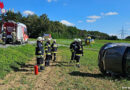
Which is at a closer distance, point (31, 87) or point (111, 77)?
point (31, 87)

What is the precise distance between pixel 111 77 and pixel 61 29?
275ft

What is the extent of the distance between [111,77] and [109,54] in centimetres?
107

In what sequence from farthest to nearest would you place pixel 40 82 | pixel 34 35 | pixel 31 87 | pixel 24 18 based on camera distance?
pixel 24 18 → pixel 34 35 → pixel 40 82 → pixel 31 87

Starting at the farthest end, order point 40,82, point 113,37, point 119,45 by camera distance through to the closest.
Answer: point 113,37, point 119,45, point 40,82

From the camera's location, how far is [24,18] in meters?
74.6

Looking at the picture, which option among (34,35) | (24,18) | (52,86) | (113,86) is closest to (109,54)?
(113,86)

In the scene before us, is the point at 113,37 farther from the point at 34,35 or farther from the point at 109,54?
the point at 109,54

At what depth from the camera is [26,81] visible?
651 cm

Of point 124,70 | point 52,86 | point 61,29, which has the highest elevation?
point 61,29

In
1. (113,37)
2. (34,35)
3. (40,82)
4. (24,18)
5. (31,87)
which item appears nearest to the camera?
(31,87)

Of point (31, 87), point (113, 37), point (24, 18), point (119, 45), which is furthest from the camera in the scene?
point (113, 37)

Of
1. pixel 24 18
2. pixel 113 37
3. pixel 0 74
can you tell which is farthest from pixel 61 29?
pixel 0 74

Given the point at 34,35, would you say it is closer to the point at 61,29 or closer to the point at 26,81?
the point at 61,29

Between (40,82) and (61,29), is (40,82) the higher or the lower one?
the lower one
